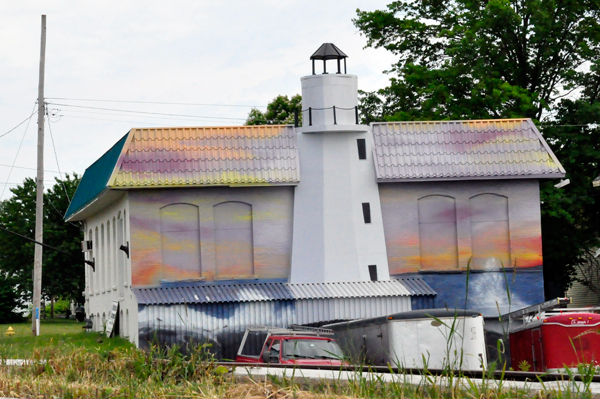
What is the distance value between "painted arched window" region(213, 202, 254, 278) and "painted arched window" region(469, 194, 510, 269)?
8015mm

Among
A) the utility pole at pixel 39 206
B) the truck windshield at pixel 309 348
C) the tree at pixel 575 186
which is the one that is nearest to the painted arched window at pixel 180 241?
the utility pole at pixel 39 206

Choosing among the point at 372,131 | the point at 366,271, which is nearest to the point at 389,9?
the point at 372,131

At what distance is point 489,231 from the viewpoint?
35562 mm

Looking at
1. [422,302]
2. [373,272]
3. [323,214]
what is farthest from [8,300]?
[422,302]

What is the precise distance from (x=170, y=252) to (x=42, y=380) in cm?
2143

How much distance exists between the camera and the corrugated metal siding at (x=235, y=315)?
32.2m

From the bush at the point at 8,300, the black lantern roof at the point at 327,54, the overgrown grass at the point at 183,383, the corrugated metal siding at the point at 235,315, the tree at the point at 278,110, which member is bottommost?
the overgrown grass at the point at 183,383

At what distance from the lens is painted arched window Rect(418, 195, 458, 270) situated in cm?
3553

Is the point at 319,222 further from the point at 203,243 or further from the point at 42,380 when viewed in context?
the point at 42,380

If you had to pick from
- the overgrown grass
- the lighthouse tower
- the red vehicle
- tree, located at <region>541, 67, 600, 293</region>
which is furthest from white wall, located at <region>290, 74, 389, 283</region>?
the overgrown grass

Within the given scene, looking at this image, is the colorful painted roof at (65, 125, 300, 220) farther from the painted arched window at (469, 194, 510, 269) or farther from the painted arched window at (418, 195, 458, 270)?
the painted arched window at (469, 194, 510, 269)

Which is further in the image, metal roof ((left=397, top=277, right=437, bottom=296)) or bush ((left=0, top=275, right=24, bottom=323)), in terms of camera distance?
bush ((left=0, top=275, right=24, bottom=323))

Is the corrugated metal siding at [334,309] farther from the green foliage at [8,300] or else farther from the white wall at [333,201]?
the green foliage at [8,300]

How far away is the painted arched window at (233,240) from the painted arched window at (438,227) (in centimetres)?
619
